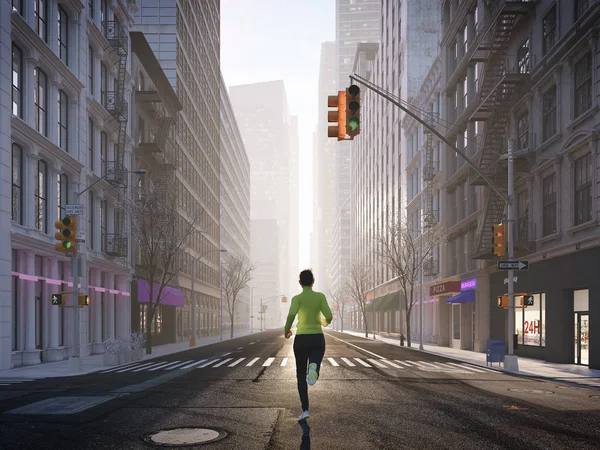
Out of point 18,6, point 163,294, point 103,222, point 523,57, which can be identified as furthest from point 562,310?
point 163,294

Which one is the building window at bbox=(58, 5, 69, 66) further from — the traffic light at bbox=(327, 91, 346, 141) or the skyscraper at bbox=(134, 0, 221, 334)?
the traffic light at bbox=(327, 91, 346, 141)

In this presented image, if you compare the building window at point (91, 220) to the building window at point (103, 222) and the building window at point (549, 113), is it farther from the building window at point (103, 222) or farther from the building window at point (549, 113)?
the building window at point (549, 113)

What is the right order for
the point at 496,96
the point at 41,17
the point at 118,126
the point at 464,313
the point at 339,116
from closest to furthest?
the point at 339,116 → the point at 41,17 → the point at 496,96 → the point at 118,126 → the point at 464,313

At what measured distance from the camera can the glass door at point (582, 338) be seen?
75.3 feet

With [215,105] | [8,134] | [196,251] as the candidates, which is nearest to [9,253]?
[8,134]

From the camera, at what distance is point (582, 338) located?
23391 millimetres

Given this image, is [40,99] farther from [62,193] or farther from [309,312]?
[309,312]

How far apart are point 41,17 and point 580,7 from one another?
905 inches

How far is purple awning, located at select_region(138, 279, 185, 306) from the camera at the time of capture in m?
43.4

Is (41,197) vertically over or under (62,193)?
under

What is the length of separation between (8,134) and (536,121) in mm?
21951

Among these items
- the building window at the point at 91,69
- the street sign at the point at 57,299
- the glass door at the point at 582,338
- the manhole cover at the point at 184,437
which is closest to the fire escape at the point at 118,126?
the building window at the point at 91,69

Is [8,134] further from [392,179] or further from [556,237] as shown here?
[392,179]

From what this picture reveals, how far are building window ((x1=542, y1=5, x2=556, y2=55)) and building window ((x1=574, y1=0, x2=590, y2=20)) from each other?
2.24 metres
